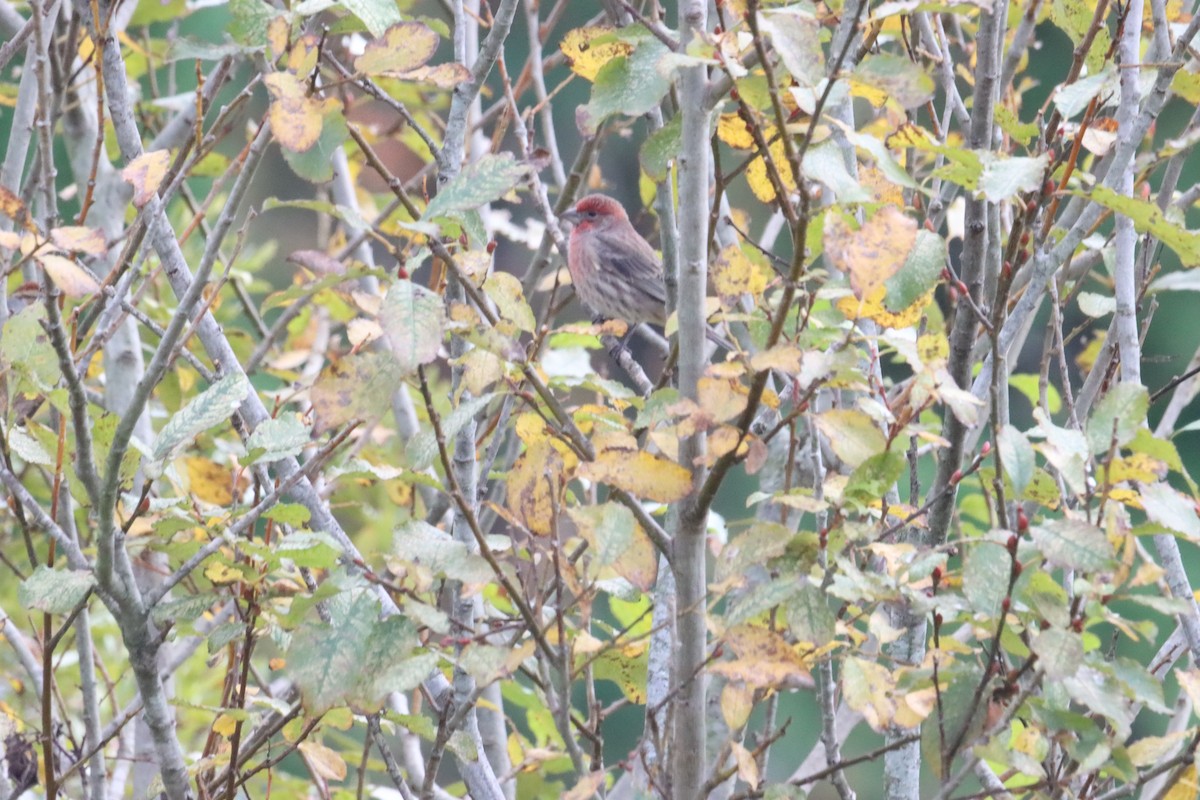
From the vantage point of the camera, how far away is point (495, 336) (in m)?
1.57

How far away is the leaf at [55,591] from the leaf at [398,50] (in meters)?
0.87

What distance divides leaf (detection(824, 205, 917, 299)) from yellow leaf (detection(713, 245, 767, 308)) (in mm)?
281

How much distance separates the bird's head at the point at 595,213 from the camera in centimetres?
596

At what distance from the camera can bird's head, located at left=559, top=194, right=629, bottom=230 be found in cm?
596

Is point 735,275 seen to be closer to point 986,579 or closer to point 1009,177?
point 1009,177

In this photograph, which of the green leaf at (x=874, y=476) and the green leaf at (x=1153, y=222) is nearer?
the green leaf at (x=1153, y=222)

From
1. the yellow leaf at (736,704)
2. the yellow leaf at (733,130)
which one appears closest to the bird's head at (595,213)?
the yellow leaf at (733,130)

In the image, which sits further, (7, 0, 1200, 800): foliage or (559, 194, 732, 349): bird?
(559, 194, 732, 349): bird

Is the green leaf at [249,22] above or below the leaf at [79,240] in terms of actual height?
above

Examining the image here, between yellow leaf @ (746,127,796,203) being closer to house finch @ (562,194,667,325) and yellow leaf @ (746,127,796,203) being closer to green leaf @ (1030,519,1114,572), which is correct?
green leaf @ (1030,519,1114,572)

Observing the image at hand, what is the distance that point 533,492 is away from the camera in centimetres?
164

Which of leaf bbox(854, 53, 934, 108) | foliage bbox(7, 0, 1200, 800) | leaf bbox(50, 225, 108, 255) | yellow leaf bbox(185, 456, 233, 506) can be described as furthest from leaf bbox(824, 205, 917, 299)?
yellow leaf bbox(185, 456, 233, 506)

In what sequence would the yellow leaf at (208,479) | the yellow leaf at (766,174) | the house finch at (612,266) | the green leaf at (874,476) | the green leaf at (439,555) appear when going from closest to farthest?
1. the green leaf at (439,555)
2. the green leaf at (874,476)
3. the yellow leaf at (766,174)
4. the yellow leaf at (208,479)
5. the house finch at (612,266)

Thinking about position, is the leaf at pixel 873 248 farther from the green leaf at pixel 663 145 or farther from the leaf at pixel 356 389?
the leaf at pixel 356 389
